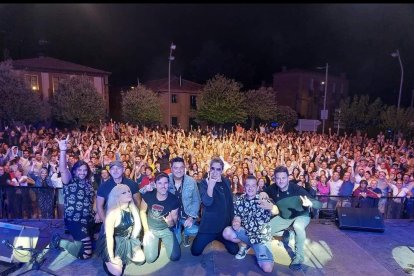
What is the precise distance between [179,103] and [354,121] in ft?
52.6

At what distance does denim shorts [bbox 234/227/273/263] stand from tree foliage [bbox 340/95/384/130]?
22.3 m

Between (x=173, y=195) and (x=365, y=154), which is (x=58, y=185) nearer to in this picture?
(x=173, y=195)

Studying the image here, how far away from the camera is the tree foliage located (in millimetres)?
23775

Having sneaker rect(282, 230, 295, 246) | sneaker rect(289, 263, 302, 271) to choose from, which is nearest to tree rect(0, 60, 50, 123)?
sneaker rect(282, 230, 295, 246)

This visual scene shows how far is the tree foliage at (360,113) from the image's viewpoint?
78.0ft

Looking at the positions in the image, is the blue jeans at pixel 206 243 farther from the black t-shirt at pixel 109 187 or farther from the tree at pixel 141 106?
the tree at pixel 141 106

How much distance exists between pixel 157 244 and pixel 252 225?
140 centimetres

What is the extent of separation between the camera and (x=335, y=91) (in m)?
38.1

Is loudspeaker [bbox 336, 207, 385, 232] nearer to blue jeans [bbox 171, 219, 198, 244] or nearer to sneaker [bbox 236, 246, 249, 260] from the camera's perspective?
sneaker [bbox 236, 246, 249, 260]

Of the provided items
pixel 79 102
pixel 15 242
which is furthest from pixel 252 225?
pixel 79 102

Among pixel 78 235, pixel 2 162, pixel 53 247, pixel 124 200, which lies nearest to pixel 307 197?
pixel 124 200

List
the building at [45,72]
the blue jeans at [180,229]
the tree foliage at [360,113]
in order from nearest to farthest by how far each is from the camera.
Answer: the blue jeans at [180,229] < the tree foliage at [360,113] < the building at [45,72]

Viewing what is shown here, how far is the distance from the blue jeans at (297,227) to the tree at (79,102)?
19420mm

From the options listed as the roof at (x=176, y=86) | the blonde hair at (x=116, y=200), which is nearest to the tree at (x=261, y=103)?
the roof at (x=176, y=86)
